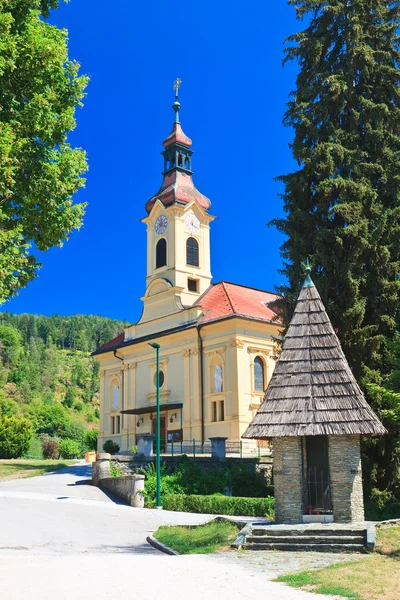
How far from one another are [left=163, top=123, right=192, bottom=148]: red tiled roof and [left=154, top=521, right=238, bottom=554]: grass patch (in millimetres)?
36073

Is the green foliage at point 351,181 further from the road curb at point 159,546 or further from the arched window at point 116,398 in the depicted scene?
the arched window at point 116,398

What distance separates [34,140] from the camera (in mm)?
11797

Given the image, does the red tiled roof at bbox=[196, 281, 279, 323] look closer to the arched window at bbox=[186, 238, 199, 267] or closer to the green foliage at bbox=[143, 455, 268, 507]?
the arched window at bbox=[186, 238, 199, 267]

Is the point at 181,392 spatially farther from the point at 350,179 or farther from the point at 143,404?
the point at 350,179

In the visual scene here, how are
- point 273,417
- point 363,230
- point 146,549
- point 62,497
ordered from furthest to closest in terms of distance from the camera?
point 62,497 < point 363,230 < point 273,417 < point 146,549

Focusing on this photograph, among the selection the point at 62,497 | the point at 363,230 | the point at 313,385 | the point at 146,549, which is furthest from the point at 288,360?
the point at 62,497

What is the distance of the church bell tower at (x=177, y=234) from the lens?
44.6 m

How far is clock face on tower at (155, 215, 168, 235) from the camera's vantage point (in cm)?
4627

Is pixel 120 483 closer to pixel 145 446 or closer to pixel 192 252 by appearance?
pixel 145 446

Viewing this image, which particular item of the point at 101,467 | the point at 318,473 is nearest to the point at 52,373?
Result: the point at 101,467

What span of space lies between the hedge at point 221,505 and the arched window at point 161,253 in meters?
23.5

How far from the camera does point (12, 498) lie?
78.4 ft

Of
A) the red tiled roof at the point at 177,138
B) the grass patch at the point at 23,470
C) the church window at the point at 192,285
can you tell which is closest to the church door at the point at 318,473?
the grass patch at the point at 23,470

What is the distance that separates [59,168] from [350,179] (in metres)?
14.2
